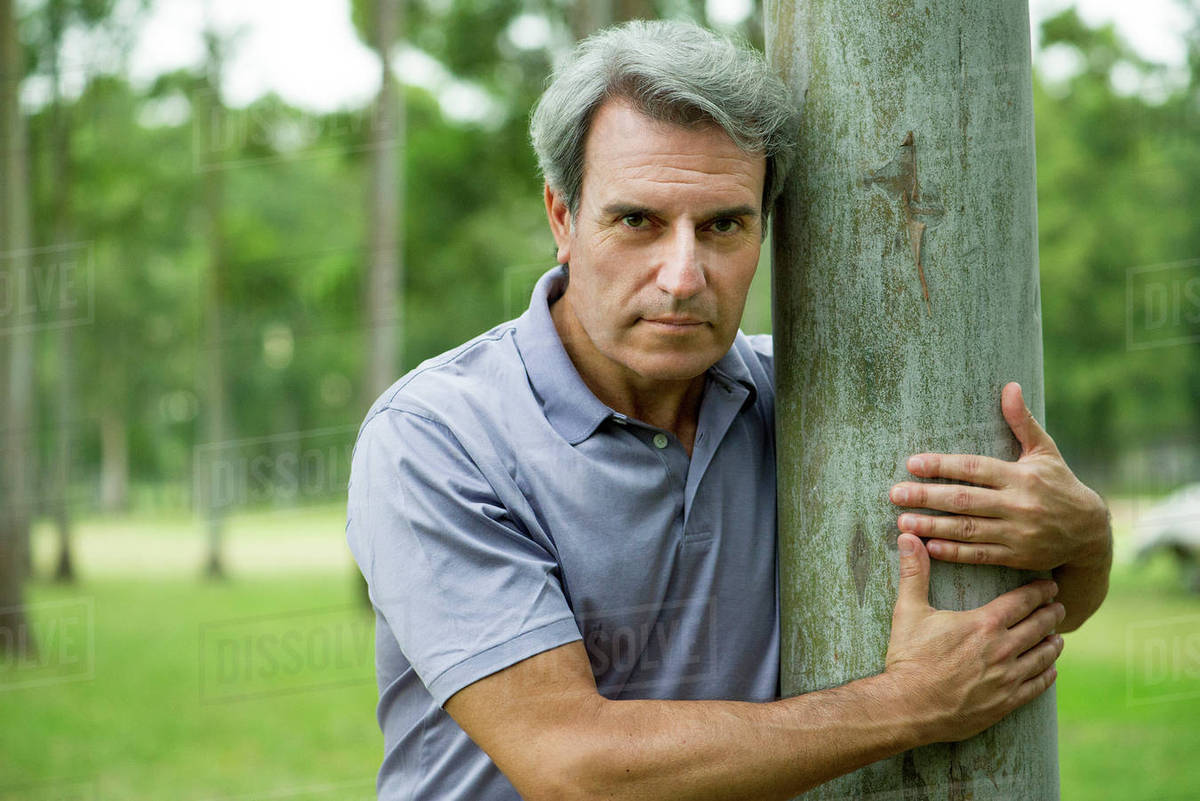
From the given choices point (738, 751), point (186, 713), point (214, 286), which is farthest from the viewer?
point (214, 286)

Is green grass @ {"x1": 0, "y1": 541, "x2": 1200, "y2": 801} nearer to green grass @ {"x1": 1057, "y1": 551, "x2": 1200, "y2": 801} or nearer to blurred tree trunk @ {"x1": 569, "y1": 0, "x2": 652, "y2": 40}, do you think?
green grass @ {"x1": 1057, "y1": 551, "x2": 1200, "y2": 801}

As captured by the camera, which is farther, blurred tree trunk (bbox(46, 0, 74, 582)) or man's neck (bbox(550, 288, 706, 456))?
blurred tree trunk (bbox(46, 0, 74, 582))

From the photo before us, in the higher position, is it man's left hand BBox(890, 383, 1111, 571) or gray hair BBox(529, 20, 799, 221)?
gray hair BBox(529, 20, 799, 221)

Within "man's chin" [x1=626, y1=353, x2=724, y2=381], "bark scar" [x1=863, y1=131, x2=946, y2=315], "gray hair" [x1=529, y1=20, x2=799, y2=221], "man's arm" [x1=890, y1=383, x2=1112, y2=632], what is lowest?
"man's arm" [x1=890, y1=383, x2=1112, y2=632]

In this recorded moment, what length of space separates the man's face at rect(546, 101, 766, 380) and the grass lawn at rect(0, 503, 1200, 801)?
5486 millimetres

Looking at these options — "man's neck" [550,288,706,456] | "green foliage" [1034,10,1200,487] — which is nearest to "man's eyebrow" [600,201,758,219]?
"man's neck" [550,288,706,456]

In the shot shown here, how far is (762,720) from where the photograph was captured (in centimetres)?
166

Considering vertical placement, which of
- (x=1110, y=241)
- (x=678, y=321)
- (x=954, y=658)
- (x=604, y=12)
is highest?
(x=604, y=12)

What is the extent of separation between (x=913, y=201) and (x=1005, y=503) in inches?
17.7

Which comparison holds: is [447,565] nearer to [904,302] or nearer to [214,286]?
[904,302]

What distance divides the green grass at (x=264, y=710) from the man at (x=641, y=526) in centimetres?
532

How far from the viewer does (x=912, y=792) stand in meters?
1.70

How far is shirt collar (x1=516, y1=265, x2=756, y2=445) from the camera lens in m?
1.98

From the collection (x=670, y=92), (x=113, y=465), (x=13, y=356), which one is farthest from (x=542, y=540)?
(x=113, y=465)
